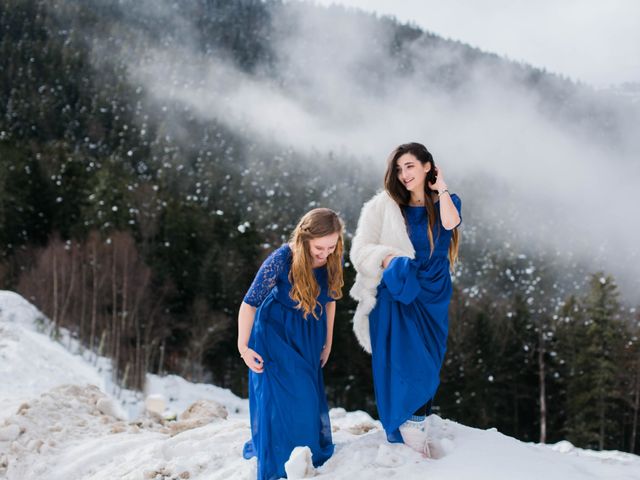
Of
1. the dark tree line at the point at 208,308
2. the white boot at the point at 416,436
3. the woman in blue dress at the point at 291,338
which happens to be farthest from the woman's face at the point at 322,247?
the dark tree line at the point at 208,308

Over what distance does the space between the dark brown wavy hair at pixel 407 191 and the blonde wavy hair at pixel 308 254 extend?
455mm

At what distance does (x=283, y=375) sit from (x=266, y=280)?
694 millimetres

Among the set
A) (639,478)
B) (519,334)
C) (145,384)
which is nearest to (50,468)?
(639,478)

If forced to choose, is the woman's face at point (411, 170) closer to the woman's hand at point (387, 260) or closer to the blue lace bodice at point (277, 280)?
the woman's hand at point (387, 260)

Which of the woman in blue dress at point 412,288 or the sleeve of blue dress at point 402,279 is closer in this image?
the sleeve of blue dress at point 402,279

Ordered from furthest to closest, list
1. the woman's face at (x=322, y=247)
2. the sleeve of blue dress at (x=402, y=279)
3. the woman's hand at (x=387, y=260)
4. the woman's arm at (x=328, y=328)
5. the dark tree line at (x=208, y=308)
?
the dark tree line at (x=208, y=308) < the woman's arm at (x=328, y=328) < the woman's face at (x=322, y=247) < the woman's hand at (x=387, y=260) < the sleeve of blue dress at (x=402, y=279)

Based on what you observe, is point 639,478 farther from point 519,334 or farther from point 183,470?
point 519,334

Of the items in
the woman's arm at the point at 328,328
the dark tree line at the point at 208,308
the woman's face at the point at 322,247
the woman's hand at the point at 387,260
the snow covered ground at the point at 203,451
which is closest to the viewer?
the snow covered ground at the point at 203,451

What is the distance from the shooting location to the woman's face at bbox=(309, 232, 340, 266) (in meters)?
3.82

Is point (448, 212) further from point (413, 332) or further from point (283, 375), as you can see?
point (283, 375)

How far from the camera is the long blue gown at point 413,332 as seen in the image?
375cm

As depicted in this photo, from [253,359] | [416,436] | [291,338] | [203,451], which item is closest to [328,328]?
[291,338]

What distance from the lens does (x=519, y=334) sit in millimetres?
28656

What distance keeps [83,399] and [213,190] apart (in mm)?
56347
